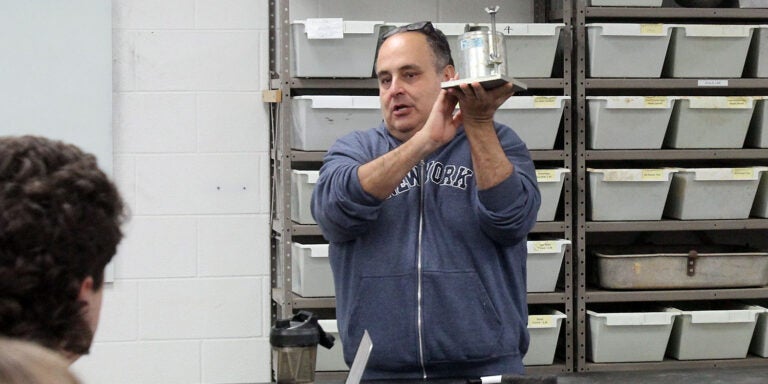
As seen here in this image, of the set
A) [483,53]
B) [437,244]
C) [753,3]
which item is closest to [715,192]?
[753,3]

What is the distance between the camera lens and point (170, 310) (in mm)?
3621

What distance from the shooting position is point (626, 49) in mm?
3465

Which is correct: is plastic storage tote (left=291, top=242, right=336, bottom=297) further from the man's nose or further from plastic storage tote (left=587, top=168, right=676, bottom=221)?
the man's nose

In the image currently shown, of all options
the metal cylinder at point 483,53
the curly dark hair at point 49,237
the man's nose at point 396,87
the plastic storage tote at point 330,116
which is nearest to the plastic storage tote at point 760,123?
the plastic storage tote at point 330,116

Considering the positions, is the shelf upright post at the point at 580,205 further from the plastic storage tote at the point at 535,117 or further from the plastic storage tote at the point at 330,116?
the plastic storage tote at the point at 330,116

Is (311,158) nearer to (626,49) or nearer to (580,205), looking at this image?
(580,205)

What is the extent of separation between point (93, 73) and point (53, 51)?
15 centimetres

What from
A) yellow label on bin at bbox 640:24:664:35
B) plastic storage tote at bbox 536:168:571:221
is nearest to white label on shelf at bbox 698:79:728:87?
yellow label on bin at bbox 640:24:664:35

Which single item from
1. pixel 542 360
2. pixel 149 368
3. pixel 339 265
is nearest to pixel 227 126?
pixel 149 368

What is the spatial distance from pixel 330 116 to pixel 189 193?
2.14 feet

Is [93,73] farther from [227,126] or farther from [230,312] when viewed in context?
[230,312]

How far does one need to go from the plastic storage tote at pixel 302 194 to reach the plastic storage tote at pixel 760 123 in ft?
5.28

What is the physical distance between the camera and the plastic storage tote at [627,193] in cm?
349

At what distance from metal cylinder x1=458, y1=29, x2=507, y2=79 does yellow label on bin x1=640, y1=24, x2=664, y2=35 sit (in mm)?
1790
